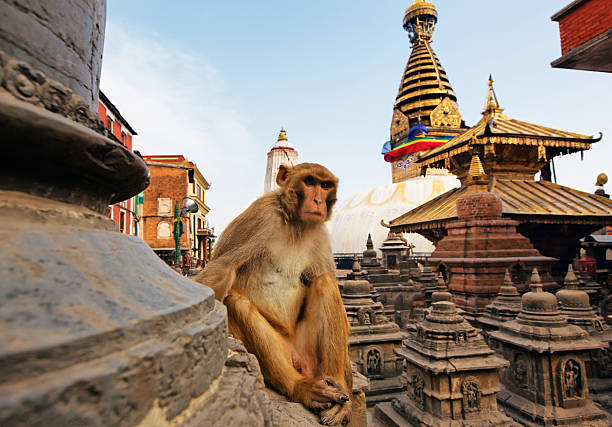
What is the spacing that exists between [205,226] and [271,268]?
30.1 meters

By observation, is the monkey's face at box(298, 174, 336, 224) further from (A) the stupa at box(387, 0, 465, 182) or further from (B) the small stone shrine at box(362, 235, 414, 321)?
(A) the stupa at box(387, 0, 465, 182)

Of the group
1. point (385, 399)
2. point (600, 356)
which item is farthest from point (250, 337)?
point (600, 356)

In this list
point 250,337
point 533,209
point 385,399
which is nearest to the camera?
point 250,337

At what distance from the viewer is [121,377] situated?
634mm

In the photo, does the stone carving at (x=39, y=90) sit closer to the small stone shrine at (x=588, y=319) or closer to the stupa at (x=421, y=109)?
the small stone shrine at (x=588, y=319)

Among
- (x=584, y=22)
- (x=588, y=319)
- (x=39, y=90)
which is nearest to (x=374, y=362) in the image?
(x=588, y=319)

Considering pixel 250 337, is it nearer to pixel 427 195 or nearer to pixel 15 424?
pixel 15 424

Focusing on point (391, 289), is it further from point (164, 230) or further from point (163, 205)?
point (163, 205)

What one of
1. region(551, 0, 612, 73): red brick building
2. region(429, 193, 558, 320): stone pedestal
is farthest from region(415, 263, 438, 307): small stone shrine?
region(551, 0, 612, 73): red brick building

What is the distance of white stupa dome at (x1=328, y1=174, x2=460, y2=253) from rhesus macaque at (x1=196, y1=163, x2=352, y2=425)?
21.8m

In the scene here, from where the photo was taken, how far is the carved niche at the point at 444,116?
86.9ft

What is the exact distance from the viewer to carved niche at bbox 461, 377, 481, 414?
399 cm

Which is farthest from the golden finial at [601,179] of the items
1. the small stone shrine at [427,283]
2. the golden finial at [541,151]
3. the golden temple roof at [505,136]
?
the small stone shrine at [427,283]

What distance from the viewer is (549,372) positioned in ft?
14.2
